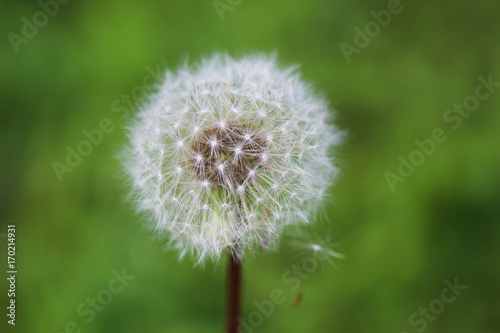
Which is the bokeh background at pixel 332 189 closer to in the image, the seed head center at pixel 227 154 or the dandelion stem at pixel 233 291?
the dandelion stem at pixel 233 291

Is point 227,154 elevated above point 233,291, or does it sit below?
above

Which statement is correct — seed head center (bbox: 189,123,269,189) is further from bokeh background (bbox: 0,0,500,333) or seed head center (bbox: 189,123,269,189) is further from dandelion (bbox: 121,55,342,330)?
bokeh background (bbox: 0,0,500,333)

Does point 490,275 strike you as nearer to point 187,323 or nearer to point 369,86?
point 369,86

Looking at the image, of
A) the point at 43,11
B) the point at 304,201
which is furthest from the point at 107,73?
the point at 304,201

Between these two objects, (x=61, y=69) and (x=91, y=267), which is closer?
(x=91, y=267)

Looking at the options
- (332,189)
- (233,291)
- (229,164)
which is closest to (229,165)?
(229,164)

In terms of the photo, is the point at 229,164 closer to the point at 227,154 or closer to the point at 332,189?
the point at 227,154

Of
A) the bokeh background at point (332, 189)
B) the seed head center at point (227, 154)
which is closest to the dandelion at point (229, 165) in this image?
the seed head center at point (227, 154)
